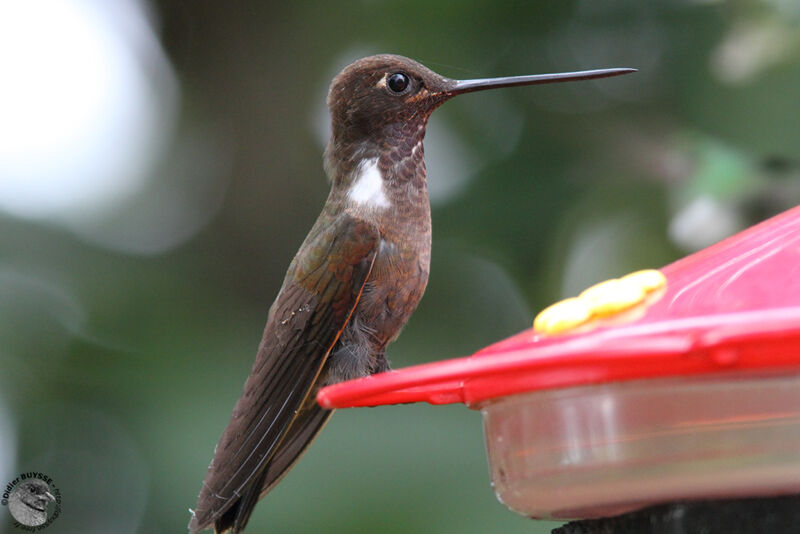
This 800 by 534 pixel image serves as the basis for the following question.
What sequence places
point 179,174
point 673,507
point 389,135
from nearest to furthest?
point 673,507 < point 389,135 < point 179,174

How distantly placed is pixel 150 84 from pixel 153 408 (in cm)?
125

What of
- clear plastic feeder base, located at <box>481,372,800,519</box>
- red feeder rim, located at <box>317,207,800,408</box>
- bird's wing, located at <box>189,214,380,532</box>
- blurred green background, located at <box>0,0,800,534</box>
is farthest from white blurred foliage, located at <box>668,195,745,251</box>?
clear plastic feeder base, located at <box>481,372,800,519</box>

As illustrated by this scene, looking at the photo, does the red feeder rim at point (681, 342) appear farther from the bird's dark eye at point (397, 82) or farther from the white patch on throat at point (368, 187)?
the bird's dark eye at point (397, 82)

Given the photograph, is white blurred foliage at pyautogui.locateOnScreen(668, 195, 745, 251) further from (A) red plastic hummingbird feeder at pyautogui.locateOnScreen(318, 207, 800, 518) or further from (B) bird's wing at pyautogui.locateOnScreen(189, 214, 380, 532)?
(A) red plastic hummingbird feeder at pyautogui.locateOnScreen(318, 207, 800, 518)

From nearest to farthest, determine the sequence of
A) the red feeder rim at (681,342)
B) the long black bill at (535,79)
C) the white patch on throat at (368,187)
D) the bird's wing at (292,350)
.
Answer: the red feeder rim at (681,342)
the long black bill at (535,79)
the bird's wing at (292,350)
the white patch on throat at (368,187)

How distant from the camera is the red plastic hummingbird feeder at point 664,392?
3.03 feet

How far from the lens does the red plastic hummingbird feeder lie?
0.92m

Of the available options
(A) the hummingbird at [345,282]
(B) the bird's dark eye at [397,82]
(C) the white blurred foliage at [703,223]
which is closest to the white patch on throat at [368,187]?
(A) the hummingbird at [345,282]

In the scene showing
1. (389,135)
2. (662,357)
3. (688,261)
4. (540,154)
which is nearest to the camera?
(662,357)

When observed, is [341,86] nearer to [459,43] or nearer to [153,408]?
[459,43]

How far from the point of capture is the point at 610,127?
3262mm

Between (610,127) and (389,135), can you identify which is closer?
(389,135)

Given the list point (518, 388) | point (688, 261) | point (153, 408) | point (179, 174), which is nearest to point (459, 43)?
point (179, 174)

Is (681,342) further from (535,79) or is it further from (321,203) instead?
(321,203)
